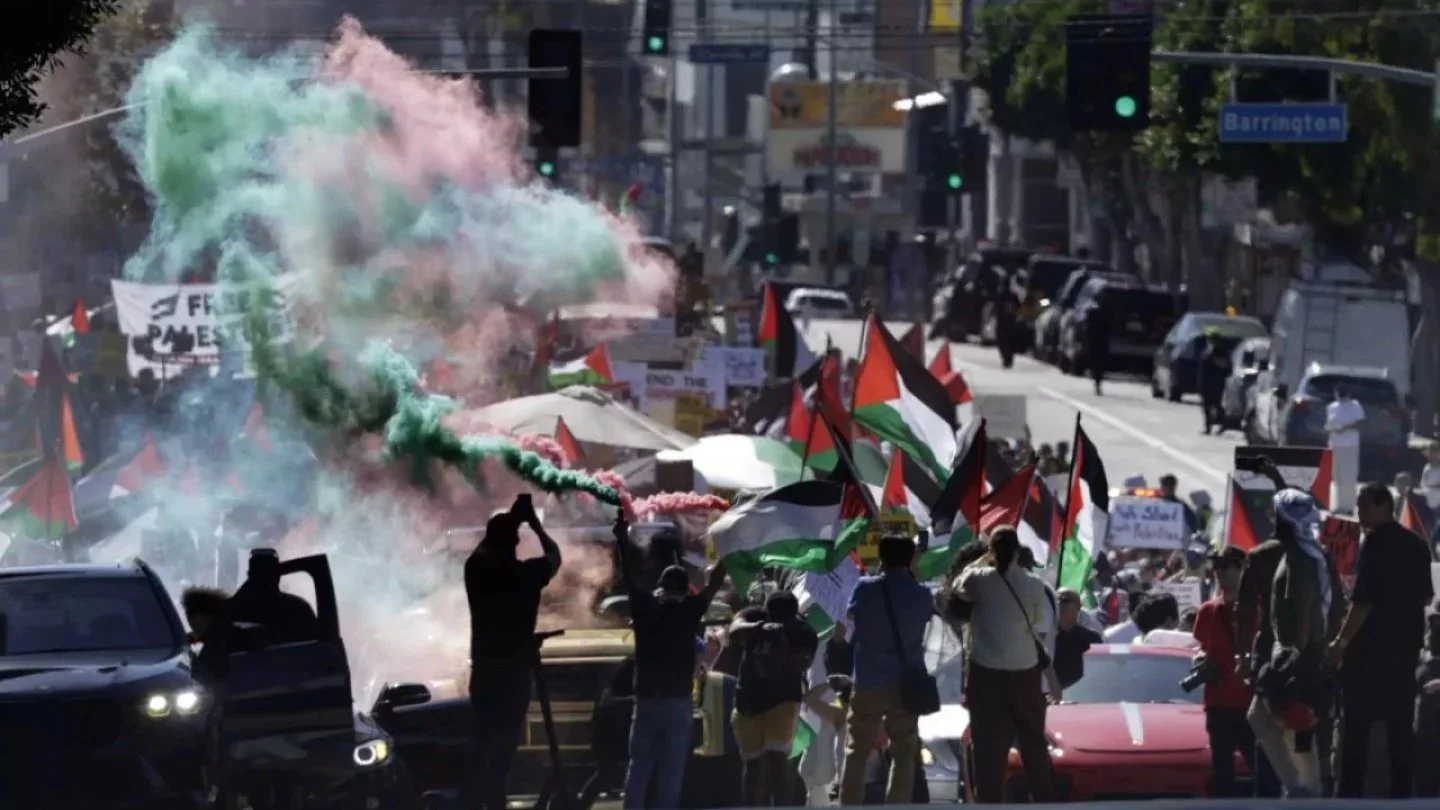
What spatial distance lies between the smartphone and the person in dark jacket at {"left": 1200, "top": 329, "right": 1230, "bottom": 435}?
30.9 metres

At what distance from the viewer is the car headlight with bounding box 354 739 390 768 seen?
42.3 ft

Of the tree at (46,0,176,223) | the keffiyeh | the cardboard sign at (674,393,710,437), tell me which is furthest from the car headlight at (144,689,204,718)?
the tree at (46,0,176,223)

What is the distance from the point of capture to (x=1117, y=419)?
4869 cm

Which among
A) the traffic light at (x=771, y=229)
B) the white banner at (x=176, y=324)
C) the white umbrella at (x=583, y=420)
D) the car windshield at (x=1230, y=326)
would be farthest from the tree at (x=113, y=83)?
the traffic light at (x=771, y=229)

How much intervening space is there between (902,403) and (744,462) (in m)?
2.92

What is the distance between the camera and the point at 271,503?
22.2 meters

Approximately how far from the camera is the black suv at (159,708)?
1173cm

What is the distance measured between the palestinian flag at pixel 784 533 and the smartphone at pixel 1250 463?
206 cm

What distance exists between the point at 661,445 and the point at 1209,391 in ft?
79.5

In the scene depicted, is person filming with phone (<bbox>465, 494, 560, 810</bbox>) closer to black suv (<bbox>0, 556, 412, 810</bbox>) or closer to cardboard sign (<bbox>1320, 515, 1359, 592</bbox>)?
black suv (<bbox>0, 556, 412, 810</bbox>)

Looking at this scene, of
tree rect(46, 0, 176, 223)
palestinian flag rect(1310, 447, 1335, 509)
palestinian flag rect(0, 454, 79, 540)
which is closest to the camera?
palestinian flag rect(1310, 447, 1335, 509)

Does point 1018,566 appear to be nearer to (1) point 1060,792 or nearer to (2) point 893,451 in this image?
(1) point 1060,792

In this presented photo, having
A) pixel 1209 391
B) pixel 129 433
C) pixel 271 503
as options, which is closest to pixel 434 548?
pixel 271 503

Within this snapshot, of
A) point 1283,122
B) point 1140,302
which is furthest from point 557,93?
point 1140,302
